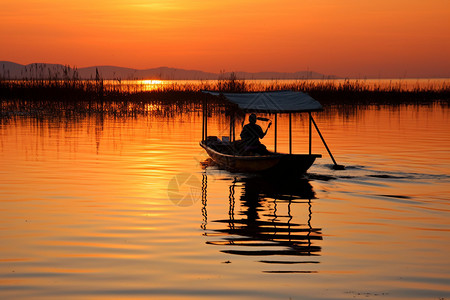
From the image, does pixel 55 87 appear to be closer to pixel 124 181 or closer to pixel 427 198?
pixel 124 181

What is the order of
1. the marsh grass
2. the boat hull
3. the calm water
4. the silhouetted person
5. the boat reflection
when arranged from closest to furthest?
the calm water, the boat reflection, the boat hull, the silhouetted person, the marsh grass

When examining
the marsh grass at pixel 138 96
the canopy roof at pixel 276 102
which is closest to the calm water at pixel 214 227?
the canopy roof at pixel 276 102

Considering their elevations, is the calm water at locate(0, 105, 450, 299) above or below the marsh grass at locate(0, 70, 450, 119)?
below

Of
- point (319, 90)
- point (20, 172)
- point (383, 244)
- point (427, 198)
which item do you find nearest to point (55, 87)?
point (319, 90)

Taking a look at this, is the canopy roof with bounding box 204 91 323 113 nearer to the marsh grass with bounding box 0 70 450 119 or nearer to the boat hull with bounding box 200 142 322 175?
the boat hull with bounding box 200 142 322 175

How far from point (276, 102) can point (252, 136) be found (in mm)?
1106

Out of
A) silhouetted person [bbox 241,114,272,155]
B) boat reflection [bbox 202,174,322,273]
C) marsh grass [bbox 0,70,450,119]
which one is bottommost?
boat reflection [bbox 202,174,322,273]

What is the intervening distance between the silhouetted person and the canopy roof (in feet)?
1.44

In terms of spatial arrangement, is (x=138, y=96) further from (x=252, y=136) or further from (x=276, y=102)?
(x=276, y=102)

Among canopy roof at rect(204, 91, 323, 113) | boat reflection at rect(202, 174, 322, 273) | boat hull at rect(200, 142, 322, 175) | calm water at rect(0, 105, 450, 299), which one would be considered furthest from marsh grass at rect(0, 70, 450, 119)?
boat reflection at rect(202, 174, 322, 273)

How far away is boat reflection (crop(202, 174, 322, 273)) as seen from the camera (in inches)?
313

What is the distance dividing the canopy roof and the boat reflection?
1.76 m

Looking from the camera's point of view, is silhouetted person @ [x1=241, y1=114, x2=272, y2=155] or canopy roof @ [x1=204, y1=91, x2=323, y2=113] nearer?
canopy roof @ [x1=204, y1=91, x2=323, y2=113]

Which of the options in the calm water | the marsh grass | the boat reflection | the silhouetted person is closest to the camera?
the calm water
